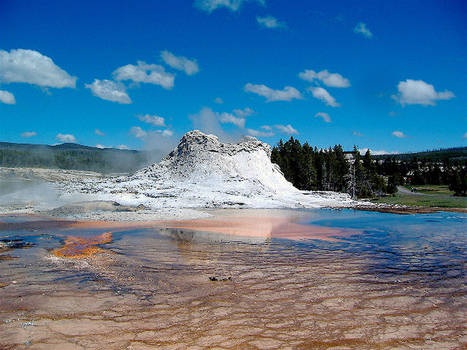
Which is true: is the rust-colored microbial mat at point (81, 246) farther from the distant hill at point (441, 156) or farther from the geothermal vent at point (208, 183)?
the distant hill at point (441, 156)

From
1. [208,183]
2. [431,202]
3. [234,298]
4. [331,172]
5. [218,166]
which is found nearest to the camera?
[234,298]

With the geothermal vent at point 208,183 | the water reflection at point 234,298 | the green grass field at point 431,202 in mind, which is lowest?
the water reflection at point 234,298

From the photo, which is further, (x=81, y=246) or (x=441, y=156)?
(x=441, y=156)

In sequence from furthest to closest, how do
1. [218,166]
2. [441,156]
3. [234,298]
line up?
1. [441,156]
2. [218,166]
3. [234,298]

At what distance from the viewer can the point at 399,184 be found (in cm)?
7506

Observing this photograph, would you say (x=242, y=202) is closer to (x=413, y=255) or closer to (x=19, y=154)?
(x=413, y=255)

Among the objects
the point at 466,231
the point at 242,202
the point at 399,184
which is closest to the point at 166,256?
the point at 466,231

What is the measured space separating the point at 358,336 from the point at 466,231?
13.8 m

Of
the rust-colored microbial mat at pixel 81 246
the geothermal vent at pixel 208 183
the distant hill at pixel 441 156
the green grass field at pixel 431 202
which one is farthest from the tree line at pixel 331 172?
the distant hill at pixel 441 156

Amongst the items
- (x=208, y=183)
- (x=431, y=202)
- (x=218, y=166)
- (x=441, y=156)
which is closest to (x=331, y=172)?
(x=431, y=202)

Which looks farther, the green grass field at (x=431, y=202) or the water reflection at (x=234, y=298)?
the green grass field at (x=431, y=202)

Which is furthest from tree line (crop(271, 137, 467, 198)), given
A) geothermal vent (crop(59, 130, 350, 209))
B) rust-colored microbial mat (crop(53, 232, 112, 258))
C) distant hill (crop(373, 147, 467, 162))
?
distant hill (crop(373, 147, 467, 162))

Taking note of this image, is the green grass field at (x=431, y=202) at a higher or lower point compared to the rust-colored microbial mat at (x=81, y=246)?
higher

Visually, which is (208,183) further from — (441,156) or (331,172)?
(441,156)
